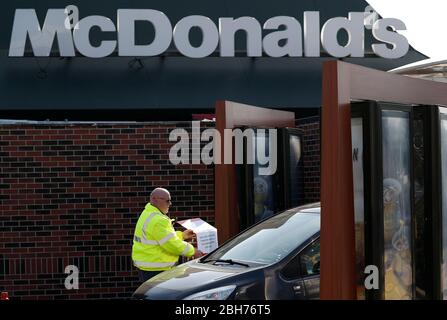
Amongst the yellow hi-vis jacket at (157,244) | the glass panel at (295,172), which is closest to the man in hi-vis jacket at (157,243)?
the yellow hi-vis jacket at (157,244)

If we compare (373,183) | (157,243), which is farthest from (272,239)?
(373,183)

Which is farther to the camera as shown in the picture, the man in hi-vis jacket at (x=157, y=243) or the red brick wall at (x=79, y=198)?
the red brick wall at (x=79, y=198)

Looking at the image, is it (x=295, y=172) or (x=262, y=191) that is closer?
(x=262, y=191)

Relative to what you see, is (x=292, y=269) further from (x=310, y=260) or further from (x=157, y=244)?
(x=157, y=244)

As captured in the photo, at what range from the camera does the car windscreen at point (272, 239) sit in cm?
823

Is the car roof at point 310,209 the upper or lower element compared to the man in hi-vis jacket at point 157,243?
upper

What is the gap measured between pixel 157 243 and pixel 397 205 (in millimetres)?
3101

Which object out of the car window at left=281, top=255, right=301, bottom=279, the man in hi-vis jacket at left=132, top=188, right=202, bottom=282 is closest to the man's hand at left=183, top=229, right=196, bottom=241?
the man in hi-vis jacket at left=132, top=188, right=202, bottom=282

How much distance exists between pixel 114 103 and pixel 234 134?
785 cm

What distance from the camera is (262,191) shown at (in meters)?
11.7

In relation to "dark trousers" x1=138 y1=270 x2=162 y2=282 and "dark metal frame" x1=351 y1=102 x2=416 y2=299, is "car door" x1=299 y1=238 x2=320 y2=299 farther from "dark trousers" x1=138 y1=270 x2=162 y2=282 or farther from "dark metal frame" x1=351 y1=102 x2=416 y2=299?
"dark trousers" x1=138 y1=270 x2=162 y2=282

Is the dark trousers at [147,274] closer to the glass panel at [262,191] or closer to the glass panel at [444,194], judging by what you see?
the glass panel at [262,191]

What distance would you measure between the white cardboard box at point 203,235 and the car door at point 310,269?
200cm
